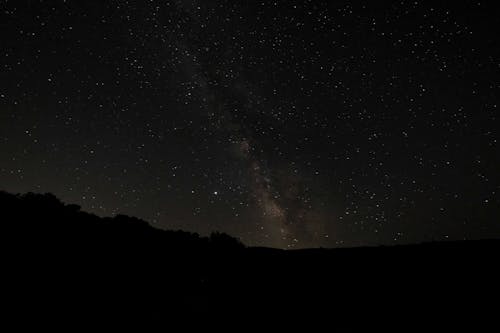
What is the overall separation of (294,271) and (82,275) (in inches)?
189

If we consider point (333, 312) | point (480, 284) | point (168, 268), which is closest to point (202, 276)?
point (168, 268)

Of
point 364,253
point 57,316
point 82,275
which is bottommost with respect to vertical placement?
point 57,316

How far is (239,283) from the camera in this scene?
7.89m

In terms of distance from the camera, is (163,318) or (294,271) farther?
(294,271)

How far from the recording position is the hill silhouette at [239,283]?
5.78 meters

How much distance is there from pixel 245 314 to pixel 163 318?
155 centimetres

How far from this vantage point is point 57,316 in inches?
265

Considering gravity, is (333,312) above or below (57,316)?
above

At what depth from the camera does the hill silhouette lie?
5.78 metres

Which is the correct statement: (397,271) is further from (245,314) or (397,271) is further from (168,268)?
(168,268)

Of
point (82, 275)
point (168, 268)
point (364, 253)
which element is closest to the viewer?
point (364, 253)

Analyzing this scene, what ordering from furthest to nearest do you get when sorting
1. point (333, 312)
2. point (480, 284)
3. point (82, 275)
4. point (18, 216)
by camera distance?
point (18, 216) → point (82, 275) → point (333, 312) → point (480, 284)

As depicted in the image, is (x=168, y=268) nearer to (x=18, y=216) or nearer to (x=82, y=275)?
(x=82, y=275)

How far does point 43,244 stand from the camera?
9766 millimetres
